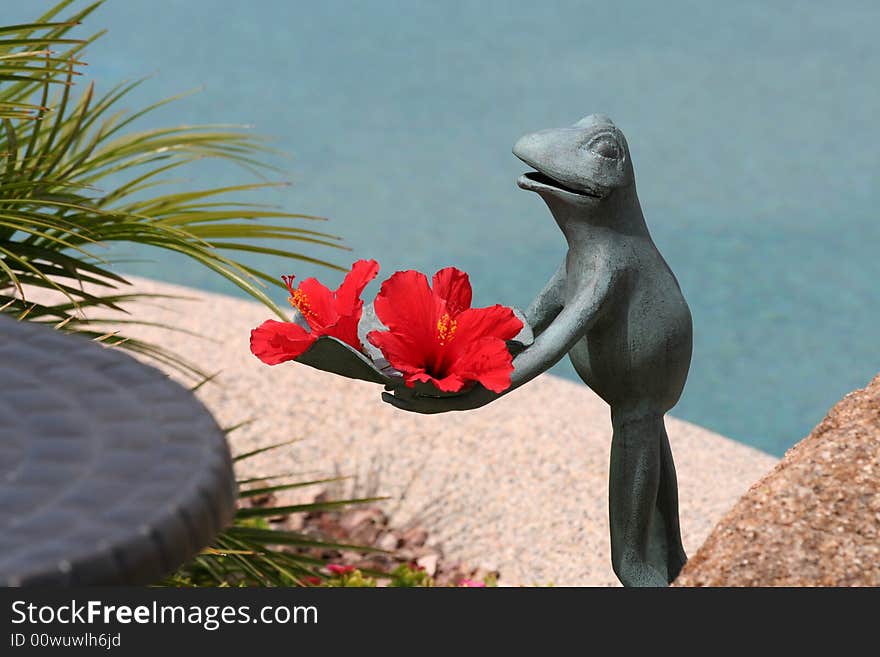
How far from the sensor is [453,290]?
1.79 meters

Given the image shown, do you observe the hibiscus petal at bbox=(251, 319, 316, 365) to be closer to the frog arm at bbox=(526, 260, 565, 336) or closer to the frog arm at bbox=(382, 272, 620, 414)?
the frog arm at bbox=(382, 272, 620, 414)

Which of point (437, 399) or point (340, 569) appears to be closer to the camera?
point (437, 399)

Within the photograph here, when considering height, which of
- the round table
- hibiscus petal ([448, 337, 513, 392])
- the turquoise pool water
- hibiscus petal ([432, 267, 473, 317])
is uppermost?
the turquoise pool water

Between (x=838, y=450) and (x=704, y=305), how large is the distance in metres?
6.68

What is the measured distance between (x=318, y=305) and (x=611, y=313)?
0.50 m

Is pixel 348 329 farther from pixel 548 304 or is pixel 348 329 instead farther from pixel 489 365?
pixel 548 304

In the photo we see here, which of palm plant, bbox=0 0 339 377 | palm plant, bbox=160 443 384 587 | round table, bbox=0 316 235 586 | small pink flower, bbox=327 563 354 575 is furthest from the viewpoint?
small pink flower, bbox=327 563 354 575

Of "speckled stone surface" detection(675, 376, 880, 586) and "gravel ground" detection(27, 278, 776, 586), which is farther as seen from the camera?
"gravel ground" detection(27, 278, 776, 586)

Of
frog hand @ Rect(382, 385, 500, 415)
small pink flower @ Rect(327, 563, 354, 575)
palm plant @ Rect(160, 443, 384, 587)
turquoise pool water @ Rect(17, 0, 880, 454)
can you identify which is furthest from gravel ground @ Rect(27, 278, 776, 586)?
Answer: turquoise pool water @ Rect(17, 0, 880, 454)

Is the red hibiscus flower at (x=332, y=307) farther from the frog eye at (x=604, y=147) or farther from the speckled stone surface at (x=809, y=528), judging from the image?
the speckled stone surface at (x=809, y=528)

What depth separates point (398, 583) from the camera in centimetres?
354

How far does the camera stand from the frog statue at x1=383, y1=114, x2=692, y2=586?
185 cm

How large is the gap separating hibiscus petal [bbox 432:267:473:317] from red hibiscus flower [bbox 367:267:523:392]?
0.02 m

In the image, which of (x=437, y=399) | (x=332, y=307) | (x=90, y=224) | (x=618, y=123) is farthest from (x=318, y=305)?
(x=618, y=123)
